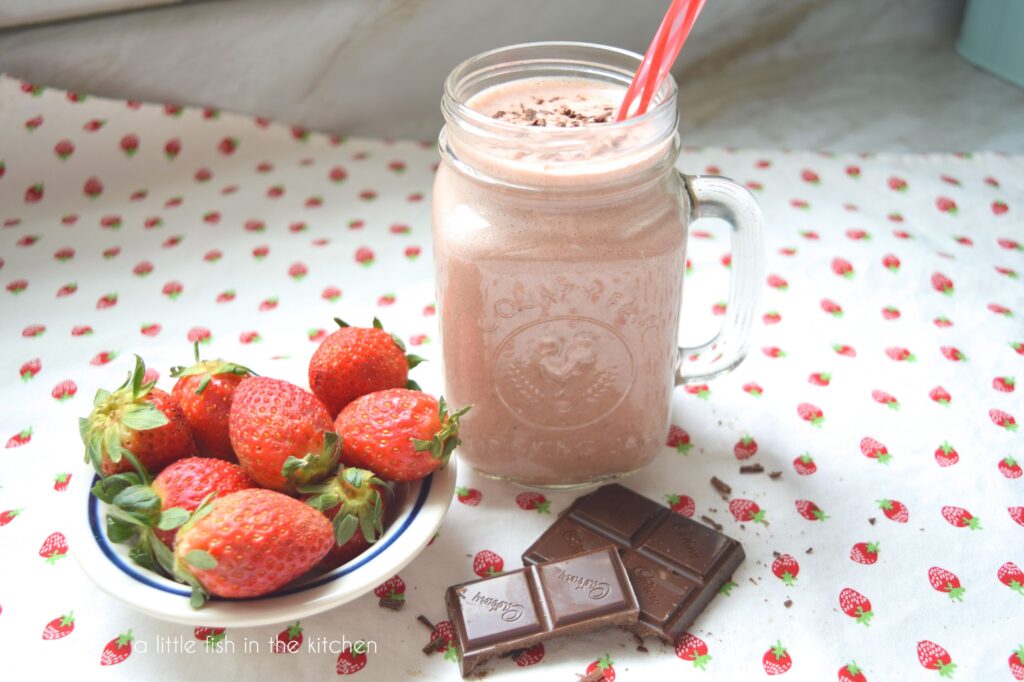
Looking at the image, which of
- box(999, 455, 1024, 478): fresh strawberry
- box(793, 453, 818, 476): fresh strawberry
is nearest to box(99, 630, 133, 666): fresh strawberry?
box(793, 453, 818, 476): fresh strawberry

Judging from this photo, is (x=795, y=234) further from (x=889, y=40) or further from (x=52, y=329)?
(x=52, y=329)

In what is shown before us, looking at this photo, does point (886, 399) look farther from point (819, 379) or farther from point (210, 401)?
point (210, 401)

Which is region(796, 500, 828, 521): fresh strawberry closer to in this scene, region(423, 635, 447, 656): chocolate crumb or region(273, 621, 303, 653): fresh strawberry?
region(423, 635, 447, 656): chocolate crumb

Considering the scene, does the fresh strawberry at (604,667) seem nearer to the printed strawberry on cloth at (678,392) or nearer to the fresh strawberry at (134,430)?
the printed strawberry on cloth at (678,392)

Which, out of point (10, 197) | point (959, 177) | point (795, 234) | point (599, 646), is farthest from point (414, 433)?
point (959, 177)

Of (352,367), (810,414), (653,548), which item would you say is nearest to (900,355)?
(810,414)

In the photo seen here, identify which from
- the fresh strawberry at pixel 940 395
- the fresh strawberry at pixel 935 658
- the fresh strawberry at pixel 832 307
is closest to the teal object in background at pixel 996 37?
the fresh strawberry at pixel 832 307

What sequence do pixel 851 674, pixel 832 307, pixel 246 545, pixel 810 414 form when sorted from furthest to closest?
pixel 832 307 → pixel 810 414 → pixel 851 674 → pixel 246 545
